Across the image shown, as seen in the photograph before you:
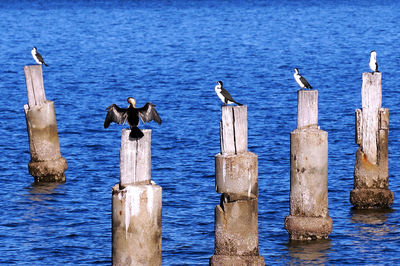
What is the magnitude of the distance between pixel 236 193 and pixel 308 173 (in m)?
3.59

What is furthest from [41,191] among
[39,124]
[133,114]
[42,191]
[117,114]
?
[133,114]

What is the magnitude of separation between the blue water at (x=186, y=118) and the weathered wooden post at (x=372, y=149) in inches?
16.2

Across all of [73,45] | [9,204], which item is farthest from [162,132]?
[73,45]

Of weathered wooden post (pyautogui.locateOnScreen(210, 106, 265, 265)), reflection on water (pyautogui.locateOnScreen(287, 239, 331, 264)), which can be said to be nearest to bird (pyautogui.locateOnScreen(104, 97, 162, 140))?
weathered wooden post (pyautogui.locateOnScreen(210, 106, 265, 265))

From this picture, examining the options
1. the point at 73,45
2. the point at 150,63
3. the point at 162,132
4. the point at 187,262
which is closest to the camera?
the point at 187,262

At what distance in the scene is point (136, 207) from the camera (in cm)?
1266

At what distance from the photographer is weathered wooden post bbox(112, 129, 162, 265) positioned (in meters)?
12.6

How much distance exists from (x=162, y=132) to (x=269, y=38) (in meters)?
45.1

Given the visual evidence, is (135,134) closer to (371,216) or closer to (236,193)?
(236,193)

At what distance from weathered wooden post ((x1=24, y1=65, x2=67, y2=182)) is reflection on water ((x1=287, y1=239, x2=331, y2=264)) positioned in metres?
7.67

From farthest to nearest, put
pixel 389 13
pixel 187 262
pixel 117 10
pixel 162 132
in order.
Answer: pixel 117 10
pixel 389 13
pixel 162 132
pixel 187 262

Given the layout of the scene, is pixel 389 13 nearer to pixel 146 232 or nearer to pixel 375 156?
pixel 375 156

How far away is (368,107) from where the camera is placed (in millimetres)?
20594

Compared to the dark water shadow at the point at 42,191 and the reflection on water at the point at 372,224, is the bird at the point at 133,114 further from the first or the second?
the dark water shadow at the point at 42,191
